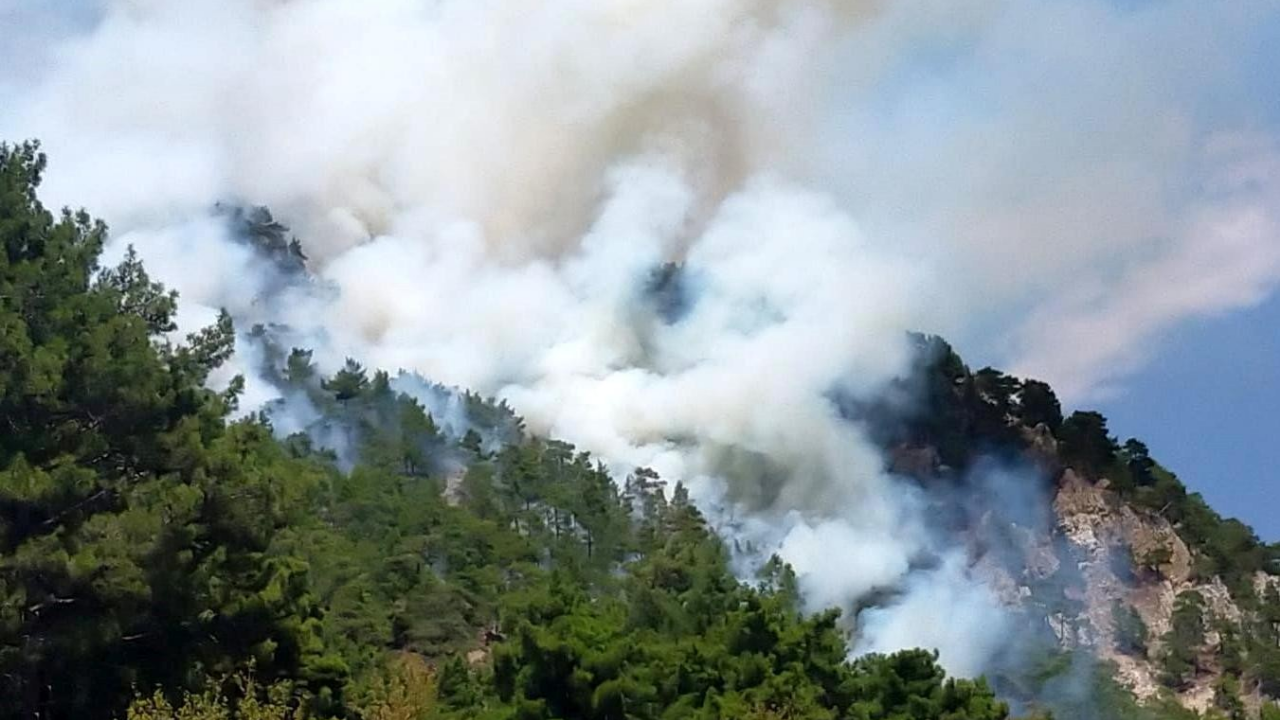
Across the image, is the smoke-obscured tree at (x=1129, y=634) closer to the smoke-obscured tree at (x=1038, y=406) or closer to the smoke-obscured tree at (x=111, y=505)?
the smoke-obscured tree at (x=1038, y=406)

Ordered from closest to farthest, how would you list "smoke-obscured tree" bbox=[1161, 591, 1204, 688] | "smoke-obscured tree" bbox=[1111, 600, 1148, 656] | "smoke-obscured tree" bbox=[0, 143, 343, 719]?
1. "smoke-obscured tree" bbox=[0, 143, 343, 719]
2. "smoke-obscured tree" bbox=[1161, 591, 1204, 688]
3. "smoke-obscured tree" bbox=[1111, 600, 1148, 656]

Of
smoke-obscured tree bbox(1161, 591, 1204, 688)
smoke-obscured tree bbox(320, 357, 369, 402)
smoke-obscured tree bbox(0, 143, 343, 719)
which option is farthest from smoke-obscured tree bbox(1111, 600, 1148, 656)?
smoke-obscured tree bbox(0, 143, 343, 719)

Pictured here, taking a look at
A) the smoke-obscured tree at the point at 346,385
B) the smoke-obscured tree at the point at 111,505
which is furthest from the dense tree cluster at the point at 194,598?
the smoke-obscured tree at the point at 346,385

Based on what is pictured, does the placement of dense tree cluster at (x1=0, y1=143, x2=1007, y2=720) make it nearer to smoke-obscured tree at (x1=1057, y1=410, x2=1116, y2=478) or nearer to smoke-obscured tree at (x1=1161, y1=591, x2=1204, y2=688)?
smoke-obscured tree at (x1=1161, y1=591, x2=1204, y2=688)

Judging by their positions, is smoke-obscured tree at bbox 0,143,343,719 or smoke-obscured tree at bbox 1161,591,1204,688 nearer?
smoke-obscured tree at bbox 0,143,343,719

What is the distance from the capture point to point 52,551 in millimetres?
26984

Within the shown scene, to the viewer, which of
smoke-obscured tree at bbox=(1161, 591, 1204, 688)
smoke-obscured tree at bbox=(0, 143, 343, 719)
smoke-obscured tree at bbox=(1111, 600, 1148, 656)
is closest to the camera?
smoke-obscured tree at bbox=(0, 143, 343, 719)

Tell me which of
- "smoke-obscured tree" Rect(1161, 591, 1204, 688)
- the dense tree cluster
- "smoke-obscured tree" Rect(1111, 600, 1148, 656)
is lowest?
the dense tree cluster

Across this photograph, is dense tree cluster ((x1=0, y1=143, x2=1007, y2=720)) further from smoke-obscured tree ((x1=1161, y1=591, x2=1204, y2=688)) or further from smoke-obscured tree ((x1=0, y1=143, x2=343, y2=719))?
smoke-obscured tree ((x1=1161, y1=591, x2=1204, y2=688))

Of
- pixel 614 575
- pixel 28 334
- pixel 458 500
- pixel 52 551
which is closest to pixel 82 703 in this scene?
pixel 52 551

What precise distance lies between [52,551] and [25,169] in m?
10.4

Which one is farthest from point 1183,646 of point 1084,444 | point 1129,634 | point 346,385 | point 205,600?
point 205,600

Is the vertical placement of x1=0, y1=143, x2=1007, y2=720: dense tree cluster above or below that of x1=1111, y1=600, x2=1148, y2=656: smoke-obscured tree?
below

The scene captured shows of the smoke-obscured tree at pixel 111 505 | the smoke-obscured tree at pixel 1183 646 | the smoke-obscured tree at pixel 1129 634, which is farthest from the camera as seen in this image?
the smoke-obscured tree at pixel 1129 634
